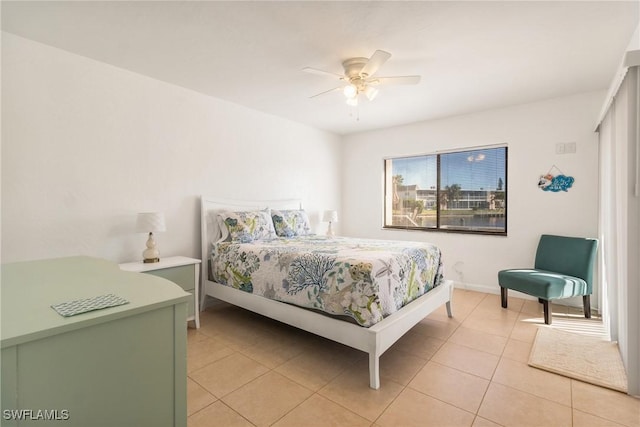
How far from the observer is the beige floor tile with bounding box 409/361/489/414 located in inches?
74.9

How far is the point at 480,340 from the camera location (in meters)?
2.73

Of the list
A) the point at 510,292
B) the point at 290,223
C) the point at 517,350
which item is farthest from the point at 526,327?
the point at 290,223

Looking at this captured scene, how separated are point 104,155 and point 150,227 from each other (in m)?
0.78

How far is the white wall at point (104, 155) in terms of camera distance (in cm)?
237

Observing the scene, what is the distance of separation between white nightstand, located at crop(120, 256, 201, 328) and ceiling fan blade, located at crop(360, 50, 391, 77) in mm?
2362

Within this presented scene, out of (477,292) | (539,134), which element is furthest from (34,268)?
(539,134)

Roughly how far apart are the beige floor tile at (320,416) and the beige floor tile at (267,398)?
0.05 metres

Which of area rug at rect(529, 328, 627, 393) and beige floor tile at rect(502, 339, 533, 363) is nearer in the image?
area rug at rect(529, 328, 627, 393)

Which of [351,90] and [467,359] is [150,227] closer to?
[351,90]

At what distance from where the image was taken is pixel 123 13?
2078 mm

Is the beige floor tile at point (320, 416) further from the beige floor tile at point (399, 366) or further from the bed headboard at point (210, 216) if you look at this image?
the bed headboard at point (210, 216)

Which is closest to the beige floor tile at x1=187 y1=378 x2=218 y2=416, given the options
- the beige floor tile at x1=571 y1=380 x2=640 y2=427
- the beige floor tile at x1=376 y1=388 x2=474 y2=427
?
the beige floor tile at x1=376 y1=388 x2=474 y2=427

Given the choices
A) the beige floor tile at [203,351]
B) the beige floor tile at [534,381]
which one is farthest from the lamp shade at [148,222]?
the beige floor tile at [534,381]

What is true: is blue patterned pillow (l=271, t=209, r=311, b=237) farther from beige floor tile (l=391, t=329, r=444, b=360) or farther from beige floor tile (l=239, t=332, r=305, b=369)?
beige floor tile (l=391, t=329, r=444, b=360)
